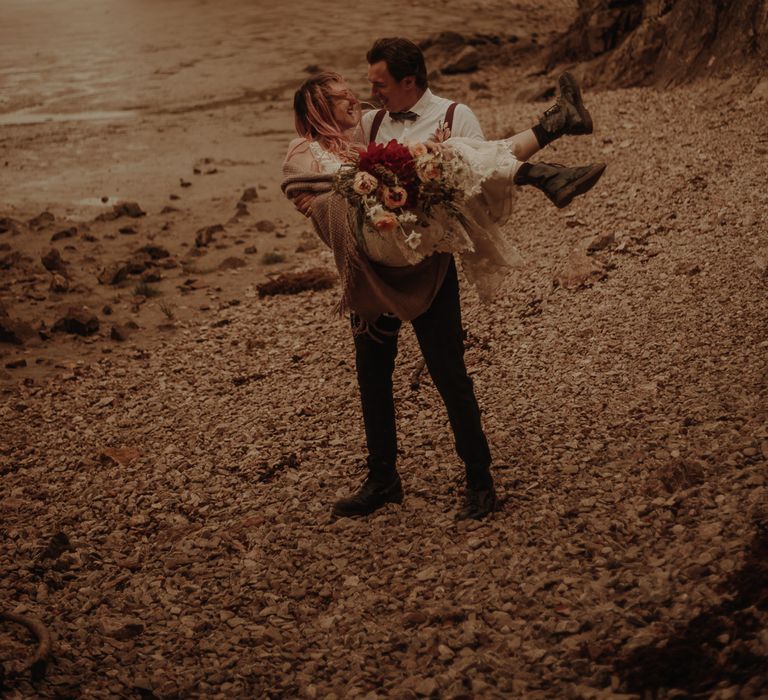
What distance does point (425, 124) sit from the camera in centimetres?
394

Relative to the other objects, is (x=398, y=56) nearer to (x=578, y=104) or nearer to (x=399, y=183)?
(x=399, y=183)

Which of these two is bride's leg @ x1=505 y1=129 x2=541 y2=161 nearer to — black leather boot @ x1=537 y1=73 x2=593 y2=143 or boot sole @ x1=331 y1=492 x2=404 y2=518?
black leather boot @ x1=537 y1=73 x2=593 y2=143

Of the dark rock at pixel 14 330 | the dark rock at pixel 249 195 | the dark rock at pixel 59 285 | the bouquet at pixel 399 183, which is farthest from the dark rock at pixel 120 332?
the bouquet at pixel 399 183

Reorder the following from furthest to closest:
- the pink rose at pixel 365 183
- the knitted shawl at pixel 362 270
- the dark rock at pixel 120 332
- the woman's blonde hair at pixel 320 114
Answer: the dark rock at pixel 120 332 < the woman's blonde hair at pixel 320 114 < the knitted shawl at pixel 362 270 < the pink rose at pixel 365 183

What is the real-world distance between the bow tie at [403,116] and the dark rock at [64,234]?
7.75m

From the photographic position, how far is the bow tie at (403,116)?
13.0ft

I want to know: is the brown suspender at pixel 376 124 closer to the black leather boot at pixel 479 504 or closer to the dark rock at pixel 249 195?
the black leather boot at pixel 479 504

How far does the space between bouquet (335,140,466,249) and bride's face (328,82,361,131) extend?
1.09 feet

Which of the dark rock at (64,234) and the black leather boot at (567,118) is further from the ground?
the black leather boot at (567,118)

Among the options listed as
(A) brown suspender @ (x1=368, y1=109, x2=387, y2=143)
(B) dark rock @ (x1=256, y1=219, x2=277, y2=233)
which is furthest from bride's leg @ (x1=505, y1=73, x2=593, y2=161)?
(B) dark rock @ (x1=256, y1=219, x2=277, y2=233)

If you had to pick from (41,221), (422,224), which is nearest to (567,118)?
(422,224)

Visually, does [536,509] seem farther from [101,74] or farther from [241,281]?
[101,74]

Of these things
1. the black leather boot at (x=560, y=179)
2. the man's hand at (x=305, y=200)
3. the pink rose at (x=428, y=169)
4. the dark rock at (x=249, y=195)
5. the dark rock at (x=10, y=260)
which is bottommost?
the dark rock at (x=10, y=260)

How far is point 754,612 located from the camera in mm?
3264
